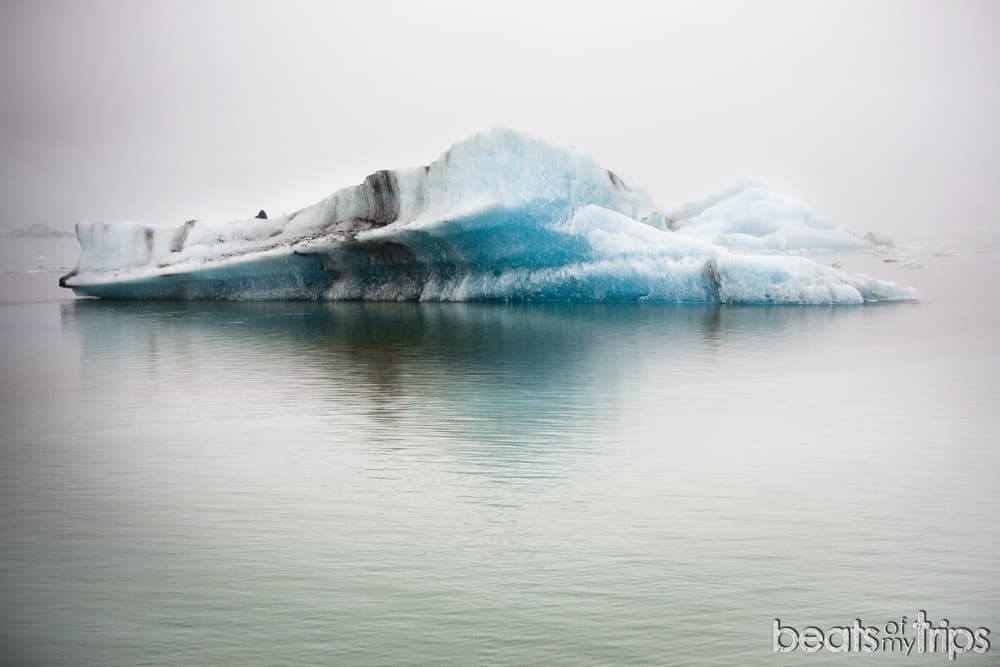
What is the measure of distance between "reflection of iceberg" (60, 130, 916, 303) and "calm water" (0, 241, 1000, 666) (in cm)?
418

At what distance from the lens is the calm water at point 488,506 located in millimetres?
2512

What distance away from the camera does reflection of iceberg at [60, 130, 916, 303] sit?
11469mm

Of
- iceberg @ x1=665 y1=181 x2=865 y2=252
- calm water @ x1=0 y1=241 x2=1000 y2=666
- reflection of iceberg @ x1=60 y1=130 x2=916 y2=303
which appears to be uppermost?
iceberg @ x1=665 y1=181 x2=865 y2=252

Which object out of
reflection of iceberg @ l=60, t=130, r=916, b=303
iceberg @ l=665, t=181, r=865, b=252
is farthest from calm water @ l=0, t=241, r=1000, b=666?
iceberg @ l=665, t=181, r=865, b=252

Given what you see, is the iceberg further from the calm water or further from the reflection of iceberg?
the calm water

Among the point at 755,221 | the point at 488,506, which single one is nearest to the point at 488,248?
the point at 488,506

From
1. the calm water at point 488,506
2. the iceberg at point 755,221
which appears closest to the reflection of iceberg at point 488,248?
the calm water at point 488,506

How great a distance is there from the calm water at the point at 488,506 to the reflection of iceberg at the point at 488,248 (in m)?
4.18

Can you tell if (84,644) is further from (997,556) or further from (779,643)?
(997,556)

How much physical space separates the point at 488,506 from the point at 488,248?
28.4 feet

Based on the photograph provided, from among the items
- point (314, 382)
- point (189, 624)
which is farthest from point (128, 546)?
point (314, 382)

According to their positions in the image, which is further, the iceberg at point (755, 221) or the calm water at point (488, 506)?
the iceberg at point (755, 221)

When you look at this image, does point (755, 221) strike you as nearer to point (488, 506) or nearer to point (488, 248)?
point (488, 248)

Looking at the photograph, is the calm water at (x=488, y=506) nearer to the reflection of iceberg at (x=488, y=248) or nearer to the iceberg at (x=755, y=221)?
the reflection of iceberg at (x=488, y=248)
